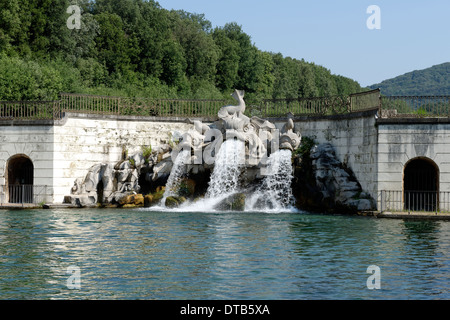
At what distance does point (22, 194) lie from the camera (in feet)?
120

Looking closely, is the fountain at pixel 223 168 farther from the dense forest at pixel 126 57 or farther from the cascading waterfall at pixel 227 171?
the dense forest at pixel 126 57

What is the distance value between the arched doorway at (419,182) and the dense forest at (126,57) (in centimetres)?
2351

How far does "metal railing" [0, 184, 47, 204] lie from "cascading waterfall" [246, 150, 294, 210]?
1101 centimetres

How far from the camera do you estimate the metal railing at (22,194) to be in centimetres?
3647

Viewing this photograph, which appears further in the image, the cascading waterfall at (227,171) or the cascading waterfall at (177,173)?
the cascading waterfall at (177,173)

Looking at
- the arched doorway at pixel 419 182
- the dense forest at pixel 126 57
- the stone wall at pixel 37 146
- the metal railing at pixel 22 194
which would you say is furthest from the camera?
the dense forest at pixel 126 57

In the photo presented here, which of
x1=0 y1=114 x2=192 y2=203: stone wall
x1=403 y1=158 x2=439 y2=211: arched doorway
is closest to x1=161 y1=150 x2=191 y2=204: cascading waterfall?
x1=0 y1=114 x2=192 y2=203: stone wall

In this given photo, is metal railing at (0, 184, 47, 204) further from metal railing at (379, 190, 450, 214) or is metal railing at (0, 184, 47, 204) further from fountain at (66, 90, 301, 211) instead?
metal railing at (379, 190, 450, 214)

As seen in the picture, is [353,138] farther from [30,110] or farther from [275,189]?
[30,110]

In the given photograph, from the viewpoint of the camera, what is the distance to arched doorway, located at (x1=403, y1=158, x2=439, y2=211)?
106 feet

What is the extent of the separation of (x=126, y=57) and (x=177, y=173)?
1388 inches

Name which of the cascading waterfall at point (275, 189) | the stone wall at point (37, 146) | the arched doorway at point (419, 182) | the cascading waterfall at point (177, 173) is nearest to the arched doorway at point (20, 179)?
the stone wall at point (37, 146)

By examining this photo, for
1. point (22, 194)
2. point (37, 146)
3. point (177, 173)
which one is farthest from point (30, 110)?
point (177, 173)

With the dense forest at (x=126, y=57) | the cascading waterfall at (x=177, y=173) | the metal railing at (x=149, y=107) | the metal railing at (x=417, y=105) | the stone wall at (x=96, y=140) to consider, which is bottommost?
the cascading waterfall at (x=177, y=173)
